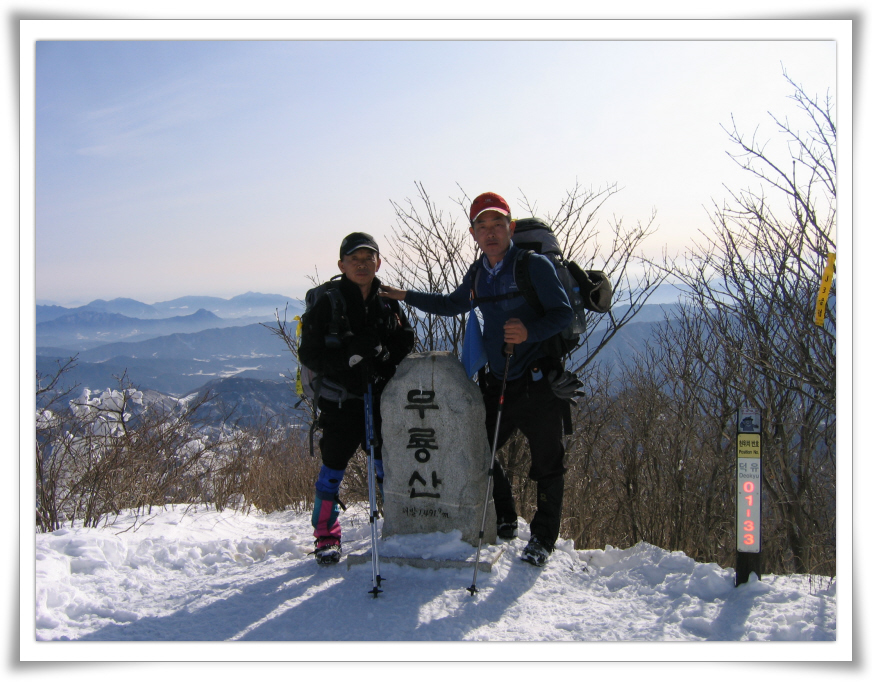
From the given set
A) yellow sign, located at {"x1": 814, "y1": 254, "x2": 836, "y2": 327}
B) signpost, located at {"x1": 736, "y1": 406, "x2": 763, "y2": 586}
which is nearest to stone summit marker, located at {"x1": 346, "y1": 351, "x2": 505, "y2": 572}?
signpost, located at {"x1": 736, "y1": 406, "x2": 763, "y2": 586}

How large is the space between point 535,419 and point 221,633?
2.34m

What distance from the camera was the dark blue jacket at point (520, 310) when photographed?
12.3 ft

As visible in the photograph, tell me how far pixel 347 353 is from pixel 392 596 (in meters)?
1.64

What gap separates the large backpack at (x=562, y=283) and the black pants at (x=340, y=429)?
1261 mm

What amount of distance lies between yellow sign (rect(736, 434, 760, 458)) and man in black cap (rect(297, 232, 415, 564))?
243cm

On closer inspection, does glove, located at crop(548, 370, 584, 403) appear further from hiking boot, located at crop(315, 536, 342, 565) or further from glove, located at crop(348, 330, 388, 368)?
hiking boot, located at crop(315, 536, 342, 565)

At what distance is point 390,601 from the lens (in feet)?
11.7

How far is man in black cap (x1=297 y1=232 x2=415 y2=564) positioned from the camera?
4105 millimetres

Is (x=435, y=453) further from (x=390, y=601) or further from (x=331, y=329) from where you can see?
(x=331, y=329)

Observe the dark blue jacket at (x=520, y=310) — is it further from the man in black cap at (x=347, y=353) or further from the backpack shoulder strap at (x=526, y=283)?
the man in black cap at (x=347, y=353)

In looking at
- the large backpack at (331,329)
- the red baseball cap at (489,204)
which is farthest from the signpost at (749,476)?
the large backpack at (331,329)
